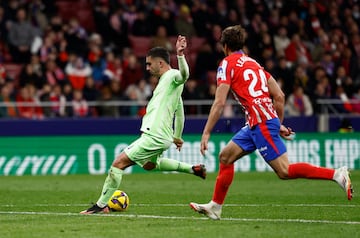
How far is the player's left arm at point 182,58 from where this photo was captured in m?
12.4

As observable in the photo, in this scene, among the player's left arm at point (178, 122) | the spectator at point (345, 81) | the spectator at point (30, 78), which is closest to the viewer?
the player's left arm at point (178, 122)

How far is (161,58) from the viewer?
13516 mm

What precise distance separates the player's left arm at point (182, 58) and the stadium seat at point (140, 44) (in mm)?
15935

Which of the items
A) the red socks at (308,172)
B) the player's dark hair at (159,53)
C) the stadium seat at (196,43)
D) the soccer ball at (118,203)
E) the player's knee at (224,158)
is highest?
the player's dark hair at (159,53)

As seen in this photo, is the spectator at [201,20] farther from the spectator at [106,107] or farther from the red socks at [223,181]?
the red socks at [223,181]

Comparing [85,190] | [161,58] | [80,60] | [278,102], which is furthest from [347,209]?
[80,60]

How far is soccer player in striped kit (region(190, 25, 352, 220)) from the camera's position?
1152 centimetres

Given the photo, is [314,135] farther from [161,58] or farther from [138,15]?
[161,58]

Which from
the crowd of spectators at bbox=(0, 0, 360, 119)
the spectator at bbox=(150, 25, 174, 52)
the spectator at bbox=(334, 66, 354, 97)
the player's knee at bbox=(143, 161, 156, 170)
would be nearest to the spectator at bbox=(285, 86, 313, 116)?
the crowd of spectators at bbox=(0, 0, 360, 119)

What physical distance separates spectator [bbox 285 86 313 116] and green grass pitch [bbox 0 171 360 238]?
590 cm

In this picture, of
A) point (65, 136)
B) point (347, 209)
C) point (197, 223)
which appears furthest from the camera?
point (65, 136)

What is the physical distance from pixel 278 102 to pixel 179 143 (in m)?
2.28

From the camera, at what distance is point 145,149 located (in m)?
13.3

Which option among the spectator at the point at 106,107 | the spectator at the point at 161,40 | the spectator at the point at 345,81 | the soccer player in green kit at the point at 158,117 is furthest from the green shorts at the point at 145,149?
the spectator at the point at 345,81
